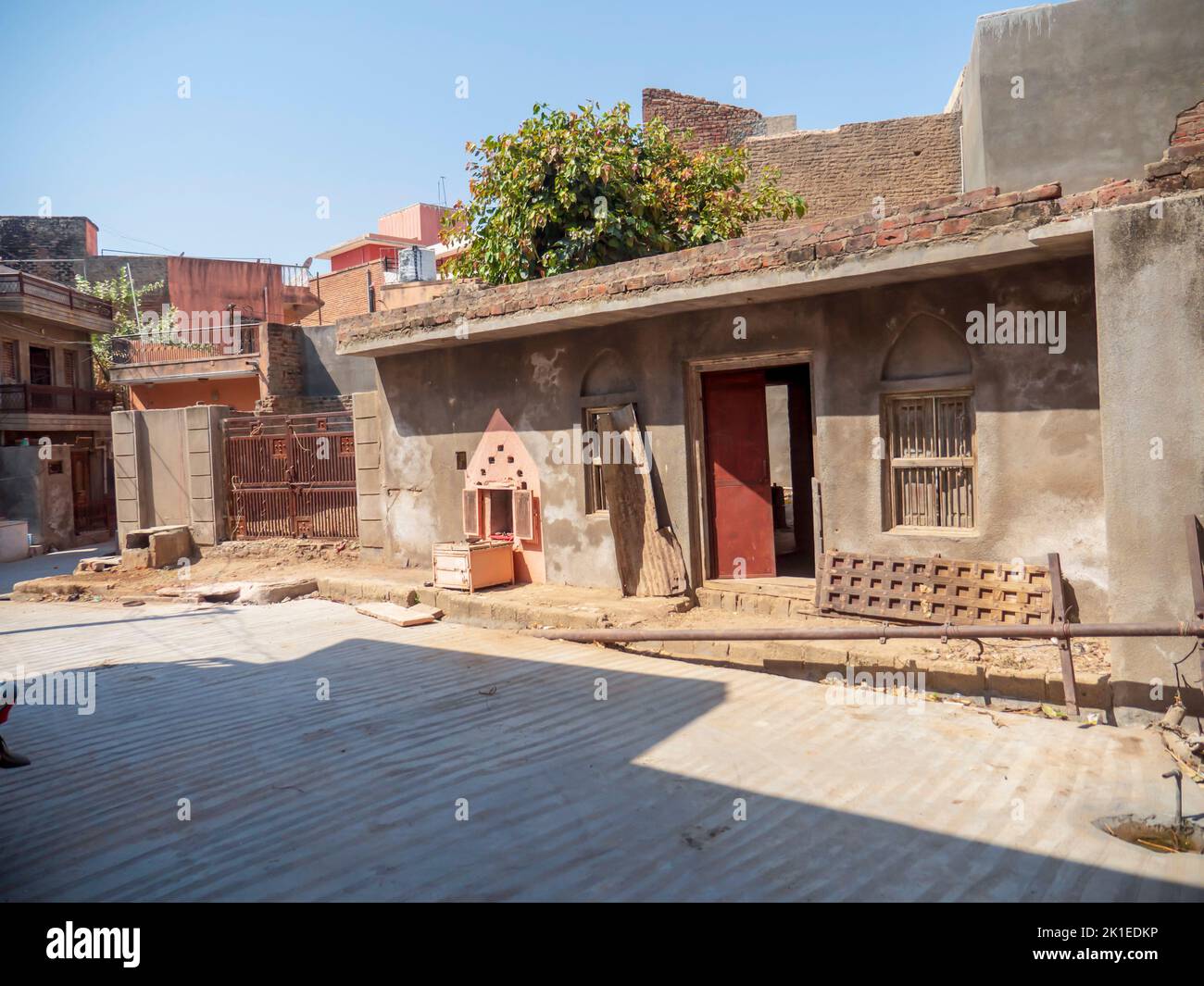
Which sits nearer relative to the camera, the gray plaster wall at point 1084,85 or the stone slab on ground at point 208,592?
the gray plaster wall at point 1084,85

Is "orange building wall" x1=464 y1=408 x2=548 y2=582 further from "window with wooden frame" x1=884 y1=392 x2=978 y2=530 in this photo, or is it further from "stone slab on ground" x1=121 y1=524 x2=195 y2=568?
"stone slab on ground" x1=121 y1=524 x2=195 y2=568

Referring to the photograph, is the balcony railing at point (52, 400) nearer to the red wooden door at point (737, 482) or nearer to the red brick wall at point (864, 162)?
the red brick wall at point (864, 162)

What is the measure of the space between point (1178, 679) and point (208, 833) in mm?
6267

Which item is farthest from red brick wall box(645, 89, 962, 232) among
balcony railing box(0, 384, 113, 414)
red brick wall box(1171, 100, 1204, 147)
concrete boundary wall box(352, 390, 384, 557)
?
balcony railing box(0, 384, 113, 414)

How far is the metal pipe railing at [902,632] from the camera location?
586 cm

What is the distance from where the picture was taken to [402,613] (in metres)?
10.9

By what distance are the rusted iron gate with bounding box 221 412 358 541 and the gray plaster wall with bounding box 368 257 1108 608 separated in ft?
9.93

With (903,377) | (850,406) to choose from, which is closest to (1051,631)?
(903,377)

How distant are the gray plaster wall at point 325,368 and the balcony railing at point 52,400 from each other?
891 cm

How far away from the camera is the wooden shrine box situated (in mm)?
11164

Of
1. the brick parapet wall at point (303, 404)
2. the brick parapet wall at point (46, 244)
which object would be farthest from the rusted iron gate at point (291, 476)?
the brick parapet wall at point (46, 244)

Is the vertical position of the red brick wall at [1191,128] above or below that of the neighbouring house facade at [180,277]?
below
